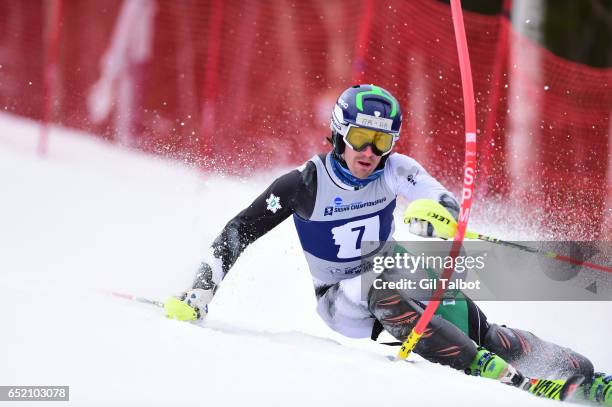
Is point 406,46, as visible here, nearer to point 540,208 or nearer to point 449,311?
point 540,208

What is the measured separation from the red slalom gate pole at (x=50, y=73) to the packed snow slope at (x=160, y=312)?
200 millimetres

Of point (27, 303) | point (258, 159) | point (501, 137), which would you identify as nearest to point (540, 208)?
point (501, 137)

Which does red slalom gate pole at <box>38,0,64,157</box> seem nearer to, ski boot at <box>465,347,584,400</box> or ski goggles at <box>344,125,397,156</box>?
ski goggles at <box>344,125,397,156</box>

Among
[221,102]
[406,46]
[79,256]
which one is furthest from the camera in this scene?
[221,102]

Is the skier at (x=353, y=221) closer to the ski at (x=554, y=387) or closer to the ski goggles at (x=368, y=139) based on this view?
the ski goggles at (x=368, y=139)

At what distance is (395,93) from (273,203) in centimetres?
412

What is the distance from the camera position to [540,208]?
793 centimetres

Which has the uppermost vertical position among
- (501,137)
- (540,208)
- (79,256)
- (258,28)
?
(258,28)

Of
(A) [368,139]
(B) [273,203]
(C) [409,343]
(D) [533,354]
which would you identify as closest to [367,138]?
(A) [368,139]

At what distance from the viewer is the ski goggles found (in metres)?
4.55

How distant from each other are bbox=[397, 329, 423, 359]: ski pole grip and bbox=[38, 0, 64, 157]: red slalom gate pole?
729cm

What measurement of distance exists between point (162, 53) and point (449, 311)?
7.50 meters

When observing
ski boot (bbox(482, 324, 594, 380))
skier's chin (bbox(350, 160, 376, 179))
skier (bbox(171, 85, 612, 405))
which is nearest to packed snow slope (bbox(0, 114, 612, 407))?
skier (bbox(171, 85, 612, 405))

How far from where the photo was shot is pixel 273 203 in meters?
4.62
